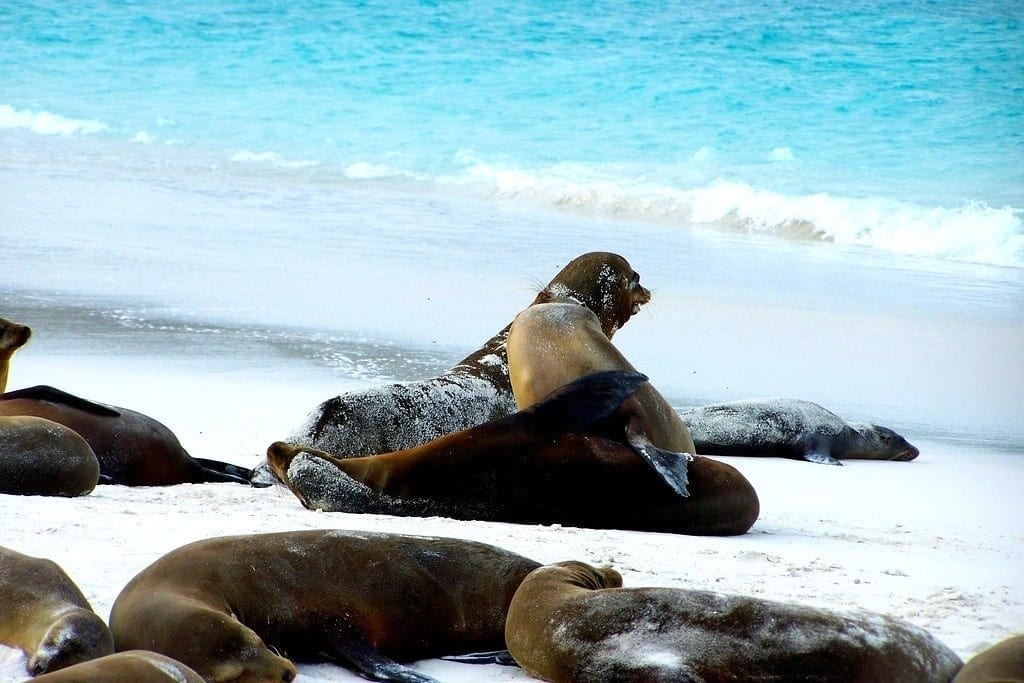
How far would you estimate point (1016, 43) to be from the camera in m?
23.5

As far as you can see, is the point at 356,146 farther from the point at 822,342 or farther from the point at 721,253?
the point at 822,342

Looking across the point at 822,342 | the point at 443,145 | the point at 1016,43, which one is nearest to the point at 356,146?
the point at 443,145

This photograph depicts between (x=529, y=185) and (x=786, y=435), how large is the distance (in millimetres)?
13948

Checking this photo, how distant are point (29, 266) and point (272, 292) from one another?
2.38 metres

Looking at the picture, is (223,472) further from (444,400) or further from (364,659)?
(364,659)

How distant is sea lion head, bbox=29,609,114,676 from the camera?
2668 millimetres

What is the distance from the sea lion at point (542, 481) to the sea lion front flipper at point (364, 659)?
1.62m

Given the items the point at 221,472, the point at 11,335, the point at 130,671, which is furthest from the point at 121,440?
the point at 130,671

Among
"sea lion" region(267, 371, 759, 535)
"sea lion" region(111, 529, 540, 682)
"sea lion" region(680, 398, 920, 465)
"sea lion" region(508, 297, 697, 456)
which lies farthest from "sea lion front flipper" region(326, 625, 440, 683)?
"sea lion" region(680, 398, 920, 465)

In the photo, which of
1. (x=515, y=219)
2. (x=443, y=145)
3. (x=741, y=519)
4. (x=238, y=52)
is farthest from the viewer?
(x=238, y=52)

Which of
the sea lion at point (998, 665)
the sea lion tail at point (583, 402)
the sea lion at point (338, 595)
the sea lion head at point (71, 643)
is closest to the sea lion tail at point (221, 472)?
the sea lion tail at point (583, 402)

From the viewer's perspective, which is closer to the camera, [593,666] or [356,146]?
[593,666]

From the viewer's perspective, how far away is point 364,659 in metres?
3.05

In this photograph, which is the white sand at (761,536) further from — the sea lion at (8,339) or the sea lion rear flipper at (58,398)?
the sea lion at (8,339)
